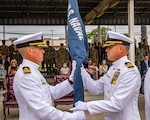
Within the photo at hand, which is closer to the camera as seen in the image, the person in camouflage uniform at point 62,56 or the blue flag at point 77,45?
the blue flag at point 77,45

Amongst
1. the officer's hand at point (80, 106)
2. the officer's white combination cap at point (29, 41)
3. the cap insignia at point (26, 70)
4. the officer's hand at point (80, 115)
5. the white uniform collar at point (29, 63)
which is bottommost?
the officer's hand at point (80, 115)

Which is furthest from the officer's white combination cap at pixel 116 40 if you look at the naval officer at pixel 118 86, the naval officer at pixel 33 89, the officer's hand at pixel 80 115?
the officer's hand at pixel 80 115

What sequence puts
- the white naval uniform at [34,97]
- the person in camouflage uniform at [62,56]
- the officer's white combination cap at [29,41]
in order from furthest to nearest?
the person in camouflage uniform at [62,56] → the officer's white combination cap at [29,41] → the white naval uniform at [34,97]

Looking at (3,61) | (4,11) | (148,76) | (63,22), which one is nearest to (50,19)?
(63,22)

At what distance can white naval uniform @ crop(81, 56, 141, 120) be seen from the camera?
2555 mm

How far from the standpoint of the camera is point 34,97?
7.97 feet

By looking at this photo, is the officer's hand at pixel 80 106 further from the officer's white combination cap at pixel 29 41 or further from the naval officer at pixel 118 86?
the officer's white combination cap at pixel 29 41

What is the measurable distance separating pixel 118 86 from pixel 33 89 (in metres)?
0.69

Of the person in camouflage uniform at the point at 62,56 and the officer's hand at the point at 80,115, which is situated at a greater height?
the person in camouflage uniform at the point at 62,56

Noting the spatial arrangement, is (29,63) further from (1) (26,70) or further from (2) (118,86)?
(2) (118,86)

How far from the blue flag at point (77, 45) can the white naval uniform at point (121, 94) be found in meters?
0.16

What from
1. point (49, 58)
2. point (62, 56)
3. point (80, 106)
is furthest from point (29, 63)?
point (49, 58)

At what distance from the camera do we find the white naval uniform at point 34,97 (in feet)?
7.91

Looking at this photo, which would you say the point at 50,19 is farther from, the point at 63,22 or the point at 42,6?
the point at 42,6
